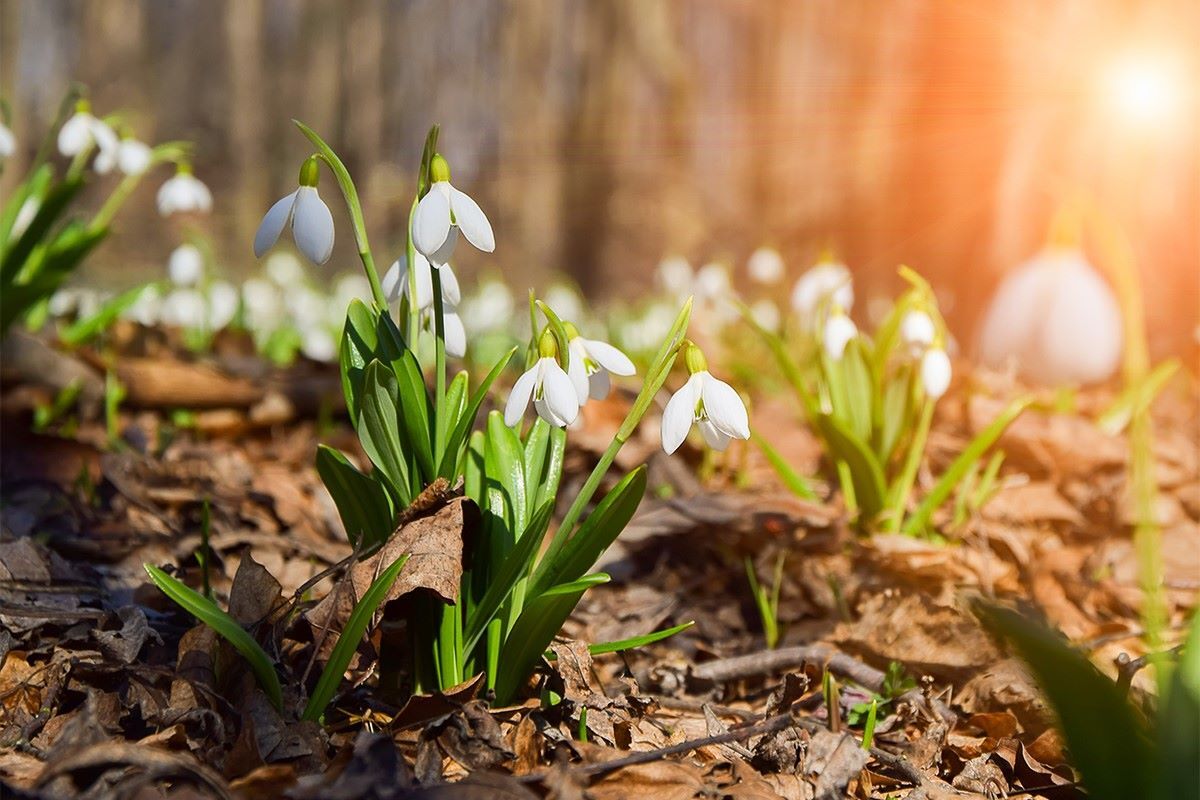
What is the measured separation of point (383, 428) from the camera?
1.39m

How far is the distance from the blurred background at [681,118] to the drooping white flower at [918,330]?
39.6 inches

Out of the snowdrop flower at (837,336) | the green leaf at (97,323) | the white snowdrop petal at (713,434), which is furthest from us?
the green leaf at (97,323)

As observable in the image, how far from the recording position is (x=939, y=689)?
5.78ft

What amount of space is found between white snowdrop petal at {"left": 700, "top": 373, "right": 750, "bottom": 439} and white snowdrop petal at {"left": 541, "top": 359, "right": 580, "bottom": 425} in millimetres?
174

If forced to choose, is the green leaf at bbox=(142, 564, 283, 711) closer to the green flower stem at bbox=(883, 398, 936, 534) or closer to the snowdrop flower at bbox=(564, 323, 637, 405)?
the snowdrop flower at bbox=(564, 323, 637, 405)

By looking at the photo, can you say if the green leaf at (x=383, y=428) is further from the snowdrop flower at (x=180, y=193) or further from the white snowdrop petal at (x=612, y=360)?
the snowdrop flower at (x=180, y=193)

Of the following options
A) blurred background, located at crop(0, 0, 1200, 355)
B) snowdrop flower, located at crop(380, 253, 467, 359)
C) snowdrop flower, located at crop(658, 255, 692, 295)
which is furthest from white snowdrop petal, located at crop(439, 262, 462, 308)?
snowdrop flower, located at crop(658, 255, 692, 295)

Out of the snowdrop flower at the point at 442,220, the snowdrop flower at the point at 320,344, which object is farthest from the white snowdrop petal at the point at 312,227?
the snowdrop flower at the point at 320,344

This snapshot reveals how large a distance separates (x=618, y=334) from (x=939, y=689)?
3.39 meters

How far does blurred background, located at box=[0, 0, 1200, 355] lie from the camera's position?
4316 mm

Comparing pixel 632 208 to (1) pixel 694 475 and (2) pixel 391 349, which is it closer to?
(1) pixel 694 475

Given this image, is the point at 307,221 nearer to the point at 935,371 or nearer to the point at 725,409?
the point at 725,409

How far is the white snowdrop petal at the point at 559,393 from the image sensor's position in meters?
1.27

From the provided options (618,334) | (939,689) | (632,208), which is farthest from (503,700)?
(632,208)
